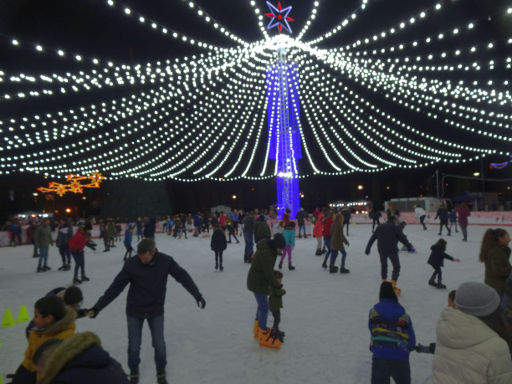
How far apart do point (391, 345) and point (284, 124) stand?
56.7 feet

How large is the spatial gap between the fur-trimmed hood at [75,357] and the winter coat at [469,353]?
167 cm

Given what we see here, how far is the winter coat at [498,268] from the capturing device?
3.93m

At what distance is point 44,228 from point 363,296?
30.9ft

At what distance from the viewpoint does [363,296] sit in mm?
6289

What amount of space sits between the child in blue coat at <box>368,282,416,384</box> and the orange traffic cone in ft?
5.40

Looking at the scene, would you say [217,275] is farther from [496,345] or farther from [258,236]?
[496,345]

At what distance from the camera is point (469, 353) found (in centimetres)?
185

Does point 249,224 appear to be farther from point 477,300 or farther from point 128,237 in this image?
point 477,300

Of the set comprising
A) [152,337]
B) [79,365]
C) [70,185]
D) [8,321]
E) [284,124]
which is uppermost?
[284,124]

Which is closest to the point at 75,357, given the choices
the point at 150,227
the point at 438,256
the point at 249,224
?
the point at 438,256

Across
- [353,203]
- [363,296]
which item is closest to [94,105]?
[363,296]

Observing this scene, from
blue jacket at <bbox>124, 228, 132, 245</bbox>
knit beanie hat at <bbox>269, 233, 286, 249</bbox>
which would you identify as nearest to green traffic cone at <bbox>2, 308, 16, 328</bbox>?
knit beanie hat at <bbox>269, 233, 286, 249</bbox>

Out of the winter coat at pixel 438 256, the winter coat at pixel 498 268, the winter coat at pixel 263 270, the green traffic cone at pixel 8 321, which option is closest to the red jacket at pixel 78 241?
the green traffic cone at pixel 8 321

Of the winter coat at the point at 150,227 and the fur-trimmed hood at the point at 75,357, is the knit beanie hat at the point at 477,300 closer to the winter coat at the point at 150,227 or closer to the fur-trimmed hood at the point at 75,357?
the fur-trimmed hood at the point at 75,357
